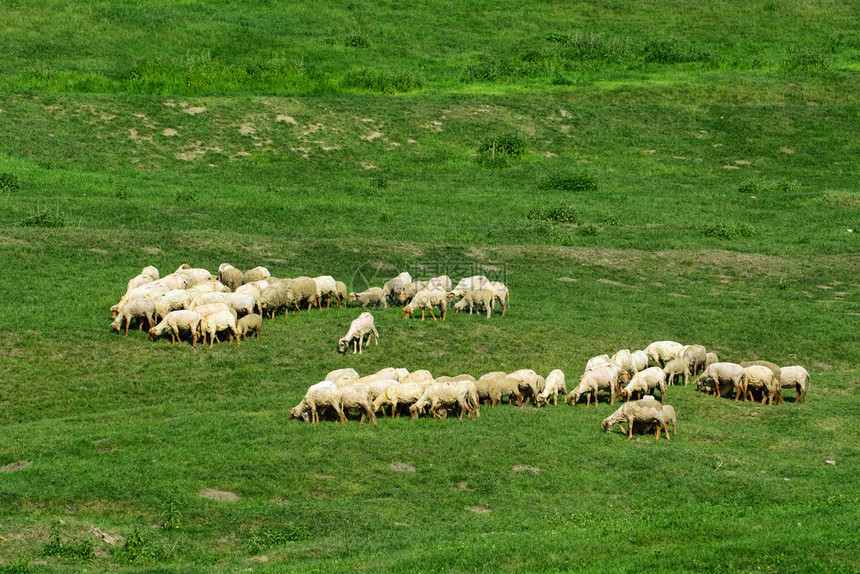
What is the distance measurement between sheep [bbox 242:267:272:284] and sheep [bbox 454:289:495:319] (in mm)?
5717

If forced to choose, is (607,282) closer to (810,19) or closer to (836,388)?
(836,388)

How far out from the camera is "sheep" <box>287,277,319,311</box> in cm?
2847

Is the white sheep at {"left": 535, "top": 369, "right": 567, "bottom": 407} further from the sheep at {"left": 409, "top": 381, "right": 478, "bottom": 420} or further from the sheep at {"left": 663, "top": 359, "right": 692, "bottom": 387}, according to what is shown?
the sheep at {"left": 663, "top": 359, "right": 692, "bottom": 387}

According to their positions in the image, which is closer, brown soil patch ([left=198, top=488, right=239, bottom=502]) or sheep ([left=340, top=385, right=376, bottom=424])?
brown soil patch ([left=198, top=488, right=239, bottom=502])

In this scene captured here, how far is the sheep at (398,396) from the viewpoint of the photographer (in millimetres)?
21594

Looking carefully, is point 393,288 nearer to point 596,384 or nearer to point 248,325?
point 248,325

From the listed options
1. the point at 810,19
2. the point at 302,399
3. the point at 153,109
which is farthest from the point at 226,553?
the point at 810,19

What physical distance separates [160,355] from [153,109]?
27.9 metres

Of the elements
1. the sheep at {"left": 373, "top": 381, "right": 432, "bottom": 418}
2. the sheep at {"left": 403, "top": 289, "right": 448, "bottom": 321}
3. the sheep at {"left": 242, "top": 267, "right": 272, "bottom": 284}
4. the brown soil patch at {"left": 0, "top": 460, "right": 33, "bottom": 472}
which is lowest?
the brown soil patch at {"left": 0, "top": 460, "right": 33, "bottom": 472}

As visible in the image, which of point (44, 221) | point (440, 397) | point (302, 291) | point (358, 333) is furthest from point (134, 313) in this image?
point (44, 221)

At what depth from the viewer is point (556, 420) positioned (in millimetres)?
21656

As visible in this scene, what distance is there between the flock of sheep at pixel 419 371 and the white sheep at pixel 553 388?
0.02 m

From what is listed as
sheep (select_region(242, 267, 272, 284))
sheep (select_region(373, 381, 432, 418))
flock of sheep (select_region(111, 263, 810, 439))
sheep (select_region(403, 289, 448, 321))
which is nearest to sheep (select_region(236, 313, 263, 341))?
flock of sheep (select_region(111, 263, 810, 439))

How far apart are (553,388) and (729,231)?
19.4 metres
